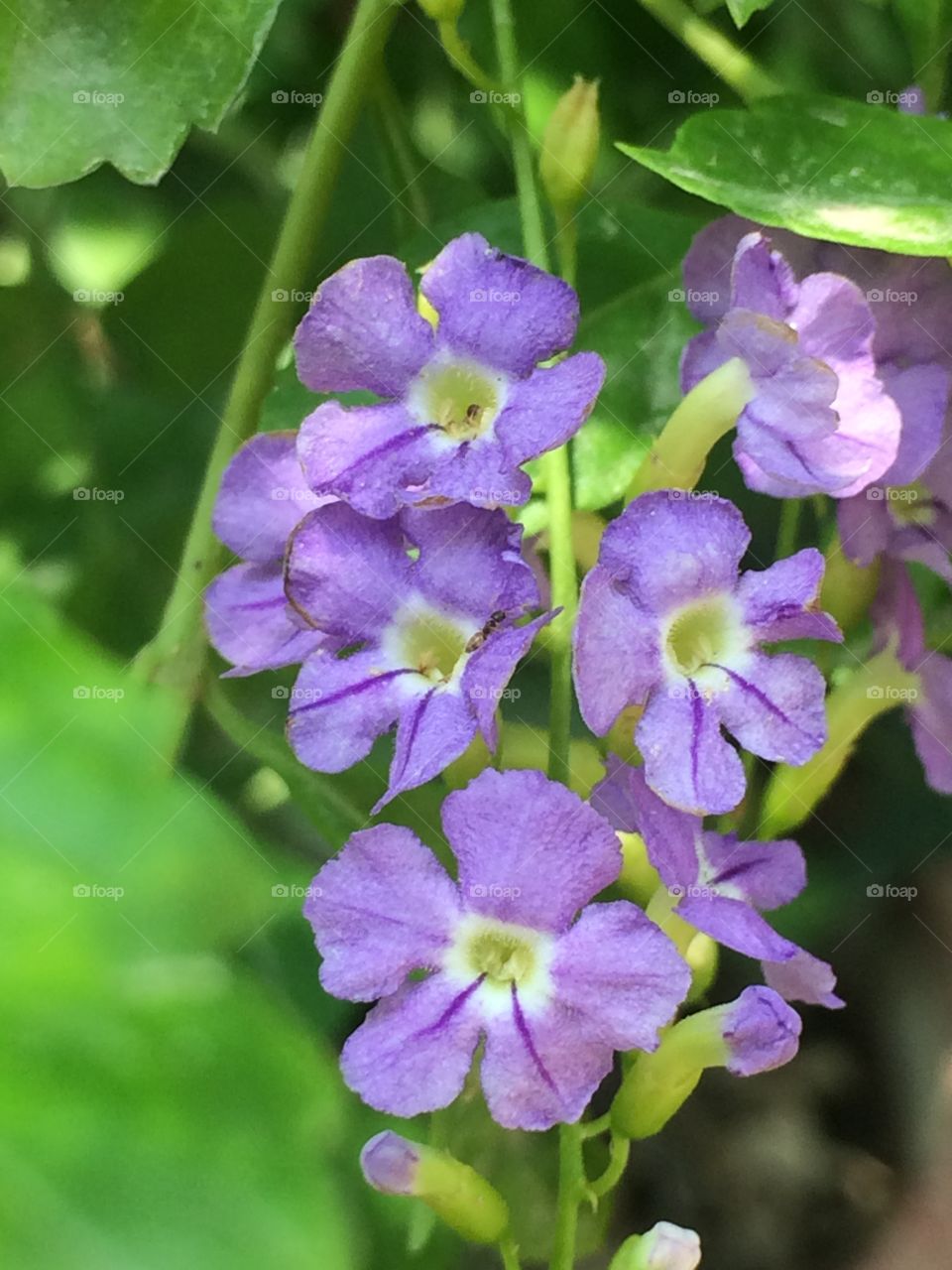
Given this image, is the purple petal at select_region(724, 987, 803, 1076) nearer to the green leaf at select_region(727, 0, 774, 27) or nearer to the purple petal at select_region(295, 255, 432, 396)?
the purple petal at select_region(295, 255, 432, 396)

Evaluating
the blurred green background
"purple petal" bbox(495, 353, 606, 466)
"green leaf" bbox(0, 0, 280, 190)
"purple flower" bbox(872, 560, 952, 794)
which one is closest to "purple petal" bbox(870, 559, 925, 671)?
"purple flower" bbox(872, 560, 952, 794)

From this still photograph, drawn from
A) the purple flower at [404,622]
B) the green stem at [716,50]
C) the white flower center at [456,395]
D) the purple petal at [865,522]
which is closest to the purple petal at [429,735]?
the purple flower at [404,622]

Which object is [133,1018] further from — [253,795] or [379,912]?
[253,795]

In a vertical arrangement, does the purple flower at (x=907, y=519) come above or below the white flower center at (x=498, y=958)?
below

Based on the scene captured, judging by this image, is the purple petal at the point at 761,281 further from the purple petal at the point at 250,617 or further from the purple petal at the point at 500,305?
the purple petal at the point at 250,617

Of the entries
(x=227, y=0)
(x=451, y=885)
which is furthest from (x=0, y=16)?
(x=451, y=885)
